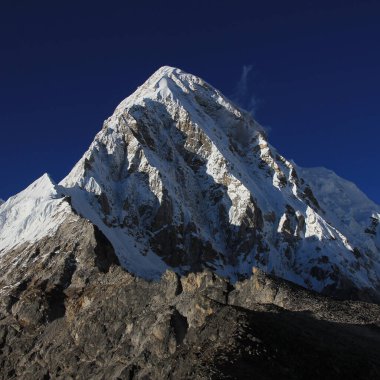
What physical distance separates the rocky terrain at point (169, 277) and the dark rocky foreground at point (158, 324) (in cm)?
21

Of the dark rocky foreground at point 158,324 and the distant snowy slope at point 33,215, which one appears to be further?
the distant snowy slope at point 33,215

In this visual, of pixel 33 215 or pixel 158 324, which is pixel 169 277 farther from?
pixel 33 215

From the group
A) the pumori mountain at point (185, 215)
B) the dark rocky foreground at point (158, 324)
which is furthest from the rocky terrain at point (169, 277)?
the pumori mountain at point (185, 215)

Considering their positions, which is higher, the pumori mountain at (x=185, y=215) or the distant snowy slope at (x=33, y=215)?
the pumori mountain at (x=185, y=215)

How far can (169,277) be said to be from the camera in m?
85.2

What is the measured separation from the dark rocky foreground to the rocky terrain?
207 mm

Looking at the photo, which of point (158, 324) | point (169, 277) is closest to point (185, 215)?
point (169, 277)

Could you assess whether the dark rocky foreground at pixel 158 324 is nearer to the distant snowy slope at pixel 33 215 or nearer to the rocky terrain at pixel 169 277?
the rocky terrain at pixel 169 277

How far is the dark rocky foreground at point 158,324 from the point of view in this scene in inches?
2024

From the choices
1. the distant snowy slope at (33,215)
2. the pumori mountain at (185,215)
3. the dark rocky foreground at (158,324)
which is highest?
the pumori mountain at (185,215)

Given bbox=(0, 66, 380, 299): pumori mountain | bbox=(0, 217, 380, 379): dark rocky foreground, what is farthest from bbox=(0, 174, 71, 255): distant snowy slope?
bbox=(0, 217, 380, 379): dark rocky foreground

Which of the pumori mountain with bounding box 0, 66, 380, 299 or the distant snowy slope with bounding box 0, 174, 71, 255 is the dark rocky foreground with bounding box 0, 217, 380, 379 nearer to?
the distant snowy slope with bounding box 0, 174, 71, 255

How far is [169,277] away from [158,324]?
59.0 ft

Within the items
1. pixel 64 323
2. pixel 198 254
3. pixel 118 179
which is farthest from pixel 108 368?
pixel 118 179
